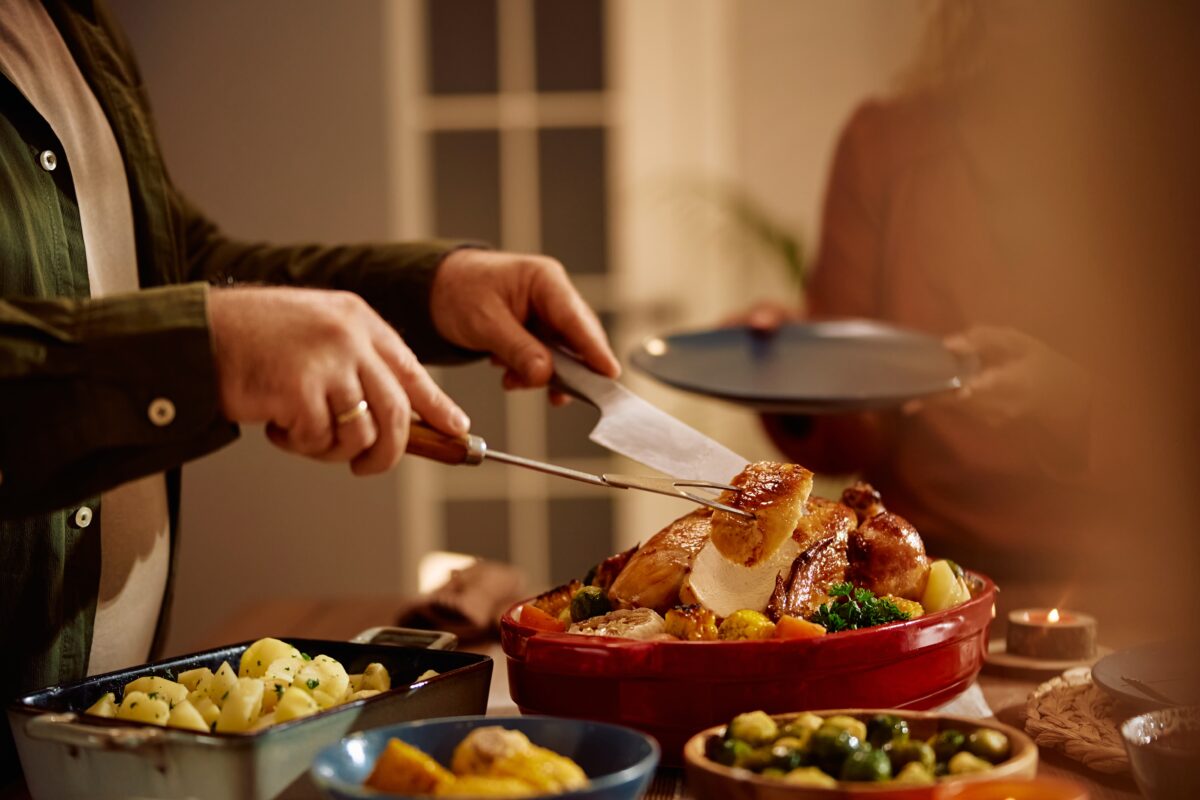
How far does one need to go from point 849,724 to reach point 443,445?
39cm

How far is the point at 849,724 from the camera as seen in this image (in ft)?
2.63

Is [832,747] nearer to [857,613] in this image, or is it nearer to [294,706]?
[857,613]

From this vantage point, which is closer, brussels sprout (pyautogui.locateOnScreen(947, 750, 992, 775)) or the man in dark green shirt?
brussels sprout (pyautogui.locateOnScreen(947, 750, 992, 775))

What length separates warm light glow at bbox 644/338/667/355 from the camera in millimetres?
1789

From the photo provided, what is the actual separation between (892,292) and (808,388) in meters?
0.92

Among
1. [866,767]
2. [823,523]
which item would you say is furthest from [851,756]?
[823,523]

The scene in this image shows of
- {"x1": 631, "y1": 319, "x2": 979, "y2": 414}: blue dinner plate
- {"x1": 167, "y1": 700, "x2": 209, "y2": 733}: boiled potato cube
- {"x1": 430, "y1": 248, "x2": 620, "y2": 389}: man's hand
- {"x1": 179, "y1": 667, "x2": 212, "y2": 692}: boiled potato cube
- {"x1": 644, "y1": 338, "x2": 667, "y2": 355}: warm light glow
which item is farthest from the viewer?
{"x1": 644, "y1": 338, "x2": 667, "y2": 355}: warm light glow

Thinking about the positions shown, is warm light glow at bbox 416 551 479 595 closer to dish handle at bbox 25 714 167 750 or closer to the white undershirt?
the white undershirt

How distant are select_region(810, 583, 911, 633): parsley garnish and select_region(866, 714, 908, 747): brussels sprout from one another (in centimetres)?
18

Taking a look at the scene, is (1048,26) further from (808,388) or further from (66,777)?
(66,777)

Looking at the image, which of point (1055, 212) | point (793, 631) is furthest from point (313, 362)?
point (1055, 212)

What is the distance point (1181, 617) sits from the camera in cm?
167

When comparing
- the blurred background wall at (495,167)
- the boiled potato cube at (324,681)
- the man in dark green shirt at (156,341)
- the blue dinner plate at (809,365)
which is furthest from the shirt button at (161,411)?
the blurred background wall at (495,167)

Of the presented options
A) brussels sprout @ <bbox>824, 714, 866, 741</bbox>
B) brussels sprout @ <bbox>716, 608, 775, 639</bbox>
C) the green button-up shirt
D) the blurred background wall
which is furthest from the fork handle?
the blurred background wall
